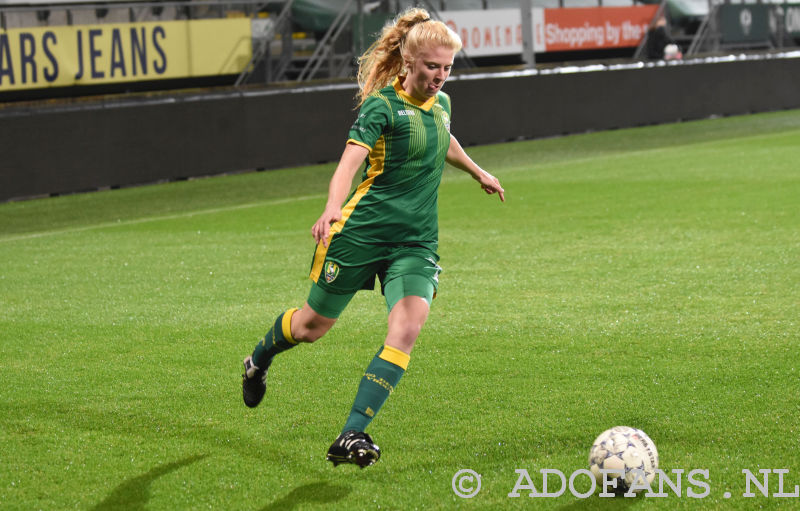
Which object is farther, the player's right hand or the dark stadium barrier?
the dark stadium barrier

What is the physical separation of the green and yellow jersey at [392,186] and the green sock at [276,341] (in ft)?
1.25

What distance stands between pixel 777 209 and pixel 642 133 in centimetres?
1027

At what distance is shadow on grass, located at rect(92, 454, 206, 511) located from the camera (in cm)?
428

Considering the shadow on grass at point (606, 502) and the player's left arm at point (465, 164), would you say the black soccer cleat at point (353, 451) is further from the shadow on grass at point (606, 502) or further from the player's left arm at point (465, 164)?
the player's left arm at point (465, 164)

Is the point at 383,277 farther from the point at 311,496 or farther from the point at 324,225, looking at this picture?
the point at 311,496

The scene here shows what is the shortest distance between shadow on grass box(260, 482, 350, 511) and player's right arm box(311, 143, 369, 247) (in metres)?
0.98

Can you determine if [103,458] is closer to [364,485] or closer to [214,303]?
[364,485]

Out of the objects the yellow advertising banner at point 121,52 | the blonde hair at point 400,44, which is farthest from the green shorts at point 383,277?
the yellow advertising banner at point 121,52

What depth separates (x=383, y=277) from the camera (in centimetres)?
489

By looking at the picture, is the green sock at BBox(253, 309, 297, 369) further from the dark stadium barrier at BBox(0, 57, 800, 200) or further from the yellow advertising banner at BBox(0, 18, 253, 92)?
the yellow advertising banner at BBox(0, 18, 253, 92)

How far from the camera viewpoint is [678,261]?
919 cm

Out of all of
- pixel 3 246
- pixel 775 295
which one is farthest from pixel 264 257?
pixel 775 295

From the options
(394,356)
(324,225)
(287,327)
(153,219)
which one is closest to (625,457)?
(394,356)

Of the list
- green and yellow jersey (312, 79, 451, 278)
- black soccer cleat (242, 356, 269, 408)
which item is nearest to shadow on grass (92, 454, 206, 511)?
black soccer cleat (242, 356, 269, 408)
